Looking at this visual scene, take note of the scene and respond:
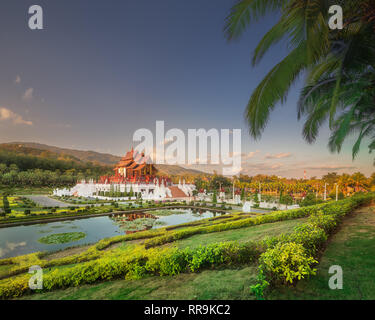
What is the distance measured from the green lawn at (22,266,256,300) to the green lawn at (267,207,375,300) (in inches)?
19.4

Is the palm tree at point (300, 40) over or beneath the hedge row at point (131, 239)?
over

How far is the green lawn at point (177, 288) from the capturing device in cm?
230

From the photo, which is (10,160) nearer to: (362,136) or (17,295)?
(17,295)

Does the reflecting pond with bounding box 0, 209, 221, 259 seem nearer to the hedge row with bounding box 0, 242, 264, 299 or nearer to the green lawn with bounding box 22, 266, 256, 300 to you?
the hedge row with bounding box 0, 242, 264, 299

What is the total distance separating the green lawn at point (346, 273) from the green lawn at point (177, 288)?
19.4 inches

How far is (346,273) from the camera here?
2562mm

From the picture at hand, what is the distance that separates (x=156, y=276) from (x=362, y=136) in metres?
7.80

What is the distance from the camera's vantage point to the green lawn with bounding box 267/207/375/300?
6.79 feet

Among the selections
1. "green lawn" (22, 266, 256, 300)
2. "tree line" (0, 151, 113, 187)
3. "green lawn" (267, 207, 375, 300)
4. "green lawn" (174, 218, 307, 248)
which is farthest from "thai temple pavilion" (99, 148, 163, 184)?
"green lawn" (267, 207, 375, 300)

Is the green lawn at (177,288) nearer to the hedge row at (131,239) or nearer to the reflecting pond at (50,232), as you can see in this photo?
the hedge row at (131,239)

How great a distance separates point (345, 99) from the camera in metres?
3.76

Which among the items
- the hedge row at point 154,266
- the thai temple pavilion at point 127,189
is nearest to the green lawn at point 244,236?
the hedge row at point 154,266

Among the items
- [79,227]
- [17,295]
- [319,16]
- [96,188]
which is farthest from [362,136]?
[96,188]

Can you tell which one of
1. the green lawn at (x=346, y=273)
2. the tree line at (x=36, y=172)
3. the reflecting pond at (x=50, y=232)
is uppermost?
the tree line at (x=36, y=172)
